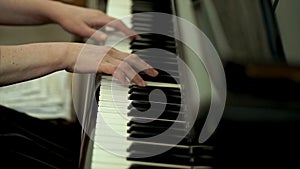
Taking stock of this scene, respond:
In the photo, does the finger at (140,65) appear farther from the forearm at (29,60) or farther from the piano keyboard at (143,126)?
the forearm at (29,60)

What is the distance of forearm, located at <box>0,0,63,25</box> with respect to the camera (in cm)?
157

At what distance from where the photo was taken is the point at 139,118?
1140 millimetres

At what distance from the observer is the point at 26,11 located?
1616 millimetres

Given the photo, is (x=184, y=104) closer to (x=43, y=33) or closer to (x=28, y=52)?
(x=28, y=52)

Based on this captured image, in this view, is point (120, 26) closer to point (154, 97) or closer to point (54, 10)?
point (54, 10)

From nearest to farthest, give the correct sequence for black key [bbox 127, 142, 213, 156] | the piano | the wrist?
the piano, black key [bbox 127, 142, 213, 156], the wrist

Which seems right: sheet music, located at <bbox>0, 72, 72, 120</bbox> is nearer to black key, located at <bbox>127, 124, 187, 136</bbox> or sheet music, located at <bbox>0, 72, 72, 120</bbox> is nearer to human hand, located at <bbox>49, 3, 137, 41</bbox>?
human hand, located at <bbox>49, 3, 137, 41</bbox>

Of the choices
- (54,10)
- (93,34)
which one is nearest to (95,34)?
(93,34)

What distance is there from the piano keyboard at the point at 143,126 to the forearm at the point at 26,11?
38cm

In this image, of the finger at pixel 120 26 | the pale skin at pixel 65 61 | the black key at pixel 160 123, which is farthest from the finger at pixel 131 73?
the finger at pixel 120 26

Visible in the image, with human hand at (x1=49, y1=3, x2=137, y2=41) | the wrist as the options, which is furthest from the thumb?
the wrist

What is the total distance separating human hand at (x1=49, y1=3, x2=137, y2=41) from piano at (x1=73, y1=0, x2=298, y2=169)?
171 millimetres

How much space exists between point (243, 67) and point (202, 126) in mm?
195

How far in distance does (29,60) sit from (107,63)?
0.65 ft
